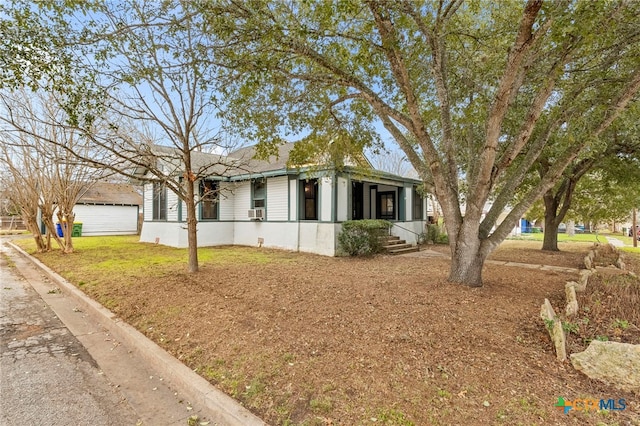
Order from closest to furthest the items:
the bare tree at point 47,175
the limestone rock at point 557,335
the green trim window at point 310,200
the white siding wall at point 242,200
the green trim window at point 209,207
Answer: the limestone rock at point 557,335, the bare tree at point 47,175, the green trim window at point 310,200, the green trim window at point 209,207, the white siding wall at point 242,200

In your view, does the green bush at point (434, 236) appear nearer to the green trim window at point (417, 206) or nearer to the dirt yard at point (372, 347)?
the green trim window at point (417, 206)

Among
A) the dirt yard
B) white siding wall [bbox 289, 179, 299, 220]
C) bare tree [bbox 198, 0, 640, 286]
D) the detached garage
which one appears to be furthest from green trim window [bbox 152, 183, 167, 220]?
bare tree [bbox 198, 0, 640, 286]

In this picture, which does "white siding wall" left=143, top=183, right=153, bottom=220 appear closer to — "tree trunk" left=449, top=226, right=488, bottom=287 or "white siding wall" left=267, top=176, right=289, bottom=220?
"white siding wall" left=267, top=176, right=289, bottom=220

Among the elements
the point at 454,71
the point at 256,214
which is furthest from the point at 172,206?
the point at 454,71

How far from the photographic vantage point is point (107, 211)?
23.4 meters

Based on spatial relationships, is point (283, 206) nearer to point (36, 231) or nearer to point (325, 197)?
point (325, 197)

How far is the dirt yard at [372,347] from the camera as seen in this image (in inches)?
92.4

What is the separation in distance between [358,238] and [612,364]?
322 inches

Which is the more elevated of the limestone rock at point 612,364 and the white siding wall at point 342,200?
the white siding wall at point 342,200

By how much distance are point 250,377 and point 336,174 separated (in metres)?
8.50

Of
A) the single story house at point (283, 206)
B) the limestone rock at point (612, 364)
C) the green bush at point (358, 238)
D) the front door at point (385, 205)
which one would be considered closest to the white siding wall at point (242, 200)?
the single story house at point (283, 206)

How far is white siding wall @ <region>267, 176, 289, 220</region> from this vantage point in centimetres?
1258

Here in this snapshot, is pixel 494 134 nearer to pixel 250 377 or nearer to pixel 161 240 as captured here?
pixel 250 377

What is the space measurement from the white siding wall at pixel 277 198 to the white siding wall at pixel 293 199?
0.80 ft
